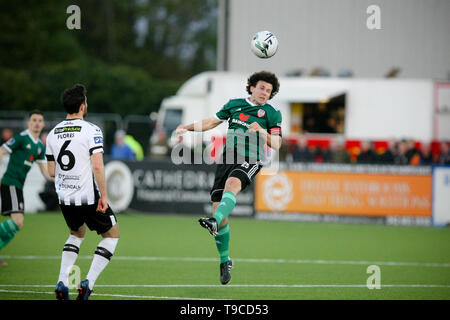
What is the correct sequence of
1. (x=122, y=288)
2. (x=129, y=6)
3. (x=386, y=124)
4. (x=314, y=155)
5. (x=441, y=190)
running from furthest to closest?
(x=129, y=6) → (x=386, y=124) → (x=314, y=155) → (x=441, y=190) → (x=122, y=288)

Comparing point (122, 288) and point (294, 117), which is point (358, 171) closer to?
point (294, 117)

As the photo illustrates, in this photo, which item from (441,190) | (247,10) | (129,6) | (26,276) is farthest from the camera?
(129,6)

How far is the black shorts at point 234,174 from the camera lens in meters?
9.83

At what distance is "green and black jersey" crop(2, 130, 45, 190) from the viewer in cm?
1181

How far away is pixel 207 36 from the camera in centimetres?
6481

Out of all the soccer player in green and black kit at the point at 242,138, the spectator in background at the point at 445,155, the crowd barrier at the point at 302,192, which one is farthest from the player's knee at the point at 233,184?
the spectator in background at the point at 445,155

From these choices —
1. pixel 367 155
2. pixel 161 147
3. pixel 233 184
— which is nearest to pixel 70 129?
pixel 233 184

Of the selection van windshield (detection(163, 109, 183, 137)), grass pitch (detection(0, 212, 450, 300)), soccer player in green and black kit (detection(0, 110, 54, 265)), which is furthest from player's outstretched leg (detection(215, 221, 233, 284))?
van windshield (detection(163, 109, 183, 137))

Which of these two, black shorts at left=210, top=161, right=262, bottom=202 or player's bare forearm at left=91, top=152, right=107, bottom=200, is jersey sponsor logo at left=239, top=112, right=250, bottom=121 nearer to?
black shorts at left=210, top=161, right=262, bottom=202

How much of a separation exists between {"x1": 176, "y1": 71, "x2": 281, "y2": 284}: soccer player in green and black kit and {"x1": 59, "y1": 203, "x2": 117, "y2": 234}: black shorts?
165 cm

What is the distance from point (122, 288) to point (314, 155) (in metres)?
14.8

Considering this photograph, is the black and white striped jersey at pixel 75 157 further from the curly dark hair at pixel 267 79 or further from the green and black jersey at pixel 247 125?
the curly dark hair at pixel 267 79

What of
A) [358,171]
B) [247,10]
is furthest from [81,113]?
[247,10]

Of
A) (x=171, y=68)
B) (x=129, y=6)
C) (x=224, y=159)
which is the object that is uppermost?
(x=129, y=6)
